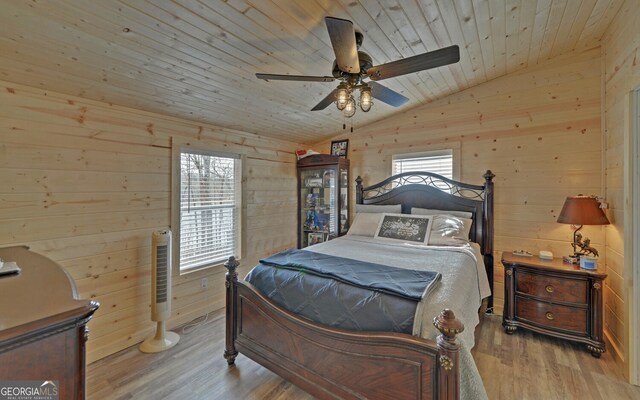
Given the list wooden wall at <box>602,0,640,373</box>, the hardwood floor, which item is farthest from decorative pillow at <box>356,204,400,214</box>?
wooden wall at <box>602,0,640,373</box>

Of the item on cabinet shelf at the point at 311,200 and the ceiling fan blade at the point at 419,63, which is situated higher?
the ceiling fan blade at the point at 419,63

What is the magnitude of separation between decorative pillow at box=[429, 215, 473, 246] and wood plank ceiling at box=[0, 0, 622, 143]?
155cm

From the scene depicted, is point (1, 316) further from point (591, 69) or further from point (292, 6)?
point (591, 69)

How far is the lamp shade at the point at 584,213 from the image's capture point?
8.11 feet

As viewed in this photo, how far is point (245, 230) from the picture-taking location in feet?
12.2

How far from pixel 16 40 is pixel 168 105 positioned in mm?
1076

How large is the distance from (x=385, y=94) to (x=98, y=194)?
2.56m

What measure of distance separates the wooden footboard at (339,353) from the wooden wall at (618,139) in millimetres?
1906

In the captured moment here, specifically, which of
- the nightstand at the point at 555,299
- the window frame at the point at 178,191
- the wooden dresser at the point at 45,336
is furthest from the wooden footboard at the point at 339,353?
the nightstand at the point at 555,299

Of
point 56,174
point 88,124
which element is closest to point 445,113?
point 88,124

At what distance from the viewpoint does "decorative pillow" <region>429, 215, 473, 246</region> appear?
9.69ft

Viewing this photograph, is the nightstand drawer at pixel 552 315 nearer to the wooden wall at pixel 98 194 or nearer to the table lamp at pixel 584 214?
the table lamp at pixel 584 214

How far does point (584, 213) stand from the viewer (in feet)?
8.25

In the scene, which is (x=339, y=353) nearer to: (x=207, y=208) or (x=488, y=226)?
(x=207, y=208)
